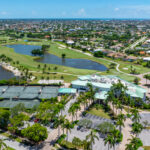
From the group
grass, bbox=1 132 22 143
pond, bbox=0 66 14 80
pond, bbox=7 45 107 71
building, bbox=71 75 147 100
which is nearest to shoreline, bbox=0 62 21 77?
pond, bbox=0 66 14 80

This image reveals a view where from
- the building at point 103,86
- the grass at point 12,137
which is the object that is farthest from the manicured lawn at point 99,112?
the grass at point 12,137

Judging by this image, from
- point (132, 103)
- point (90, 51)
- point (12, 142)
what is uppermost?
point (90, 51)

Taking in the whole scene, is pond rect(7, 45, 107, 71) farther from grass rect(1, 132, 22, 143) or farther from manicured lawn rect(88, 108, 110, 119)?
grass rect(1, 132, 22, 143)

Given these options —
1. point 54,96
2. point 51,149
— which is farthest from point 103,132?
point 54,96

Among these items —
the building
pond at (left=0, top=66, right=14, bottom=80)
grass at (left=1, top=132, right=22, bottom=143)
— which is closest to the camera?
grass at (left=1, top=132, right=22, bottom=143)

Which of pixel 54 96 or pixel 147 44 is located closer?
pixel 54 96

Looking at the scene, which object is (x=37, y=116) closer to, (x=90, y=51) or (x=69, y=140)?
(x=69, y=140)

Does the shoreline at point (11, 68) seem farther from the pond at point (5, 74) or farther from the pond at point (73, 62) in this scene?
the pond at point (73, 62)

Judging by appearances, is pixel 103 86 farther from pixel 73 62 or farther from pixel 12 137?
pixel 73 62
